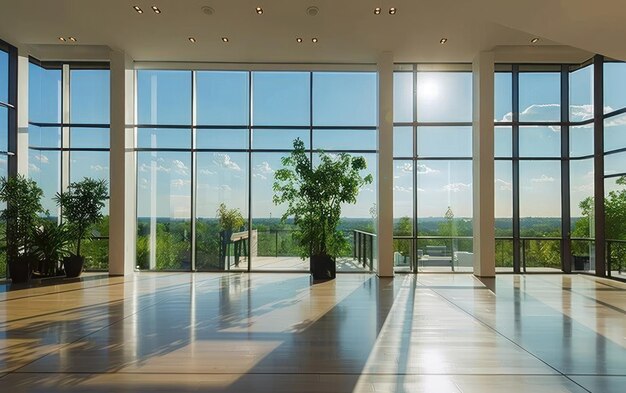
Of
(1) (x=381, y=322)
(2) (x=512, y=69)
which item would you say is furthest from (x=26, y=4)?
(2) (x=512, y=69)

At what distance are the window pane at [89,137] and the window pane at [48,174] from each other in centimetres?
48

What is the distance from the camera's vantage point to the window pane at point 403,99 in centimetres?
1004

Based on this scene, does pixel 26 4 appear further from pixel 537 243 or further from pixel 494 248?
pixel 537 243

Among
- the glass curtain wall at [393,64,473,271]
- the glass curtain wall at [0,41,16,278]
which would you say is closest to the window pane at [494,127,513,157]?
the glass curtain wall at [393,64,473,271]

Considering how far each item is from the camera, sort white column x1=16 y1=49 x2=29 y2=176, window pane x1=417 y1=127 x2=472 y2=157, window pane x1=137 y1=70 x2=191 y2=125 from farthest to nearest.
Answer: window pane x1=137 y1=70 x2=191 y2=125 → window pane x1=417 y1=127 x2=472 y2=157 → white column x1=16 y1=49 x2=29 y2=176

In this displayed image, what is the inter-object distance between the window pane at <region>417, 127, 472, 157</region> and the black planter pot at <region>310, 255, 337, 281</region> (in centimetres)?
329

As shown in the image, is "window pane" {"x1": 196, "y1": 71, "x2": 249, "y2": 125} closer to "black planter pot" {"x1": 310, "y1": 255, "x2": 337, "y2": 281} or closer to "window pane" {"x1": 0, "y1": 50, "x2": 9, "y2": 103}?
"black planter pot" {"x1": 310, "y1": 255, "x2": 337, "y2": 281}

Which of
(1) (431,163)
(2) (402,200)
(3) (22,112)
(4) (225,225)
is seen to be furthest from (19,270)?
(1) (431,163)

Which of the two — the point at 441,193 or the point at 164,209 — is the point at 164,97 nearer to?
the point at 164,209

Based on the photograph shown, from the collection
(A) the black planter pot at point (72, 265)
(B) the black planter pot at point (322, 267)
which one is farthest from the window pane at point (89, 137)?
(B) the black planter pot at point (322, 267)

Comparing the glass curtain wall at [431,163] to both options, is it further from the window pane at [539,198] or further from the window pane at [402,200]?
the window pane at [539,198]

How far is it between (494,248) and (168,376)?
774cm

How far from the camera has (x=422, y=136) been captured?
10078 mm

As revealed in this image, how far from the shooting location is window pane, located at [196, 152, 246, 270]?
33.6ft
